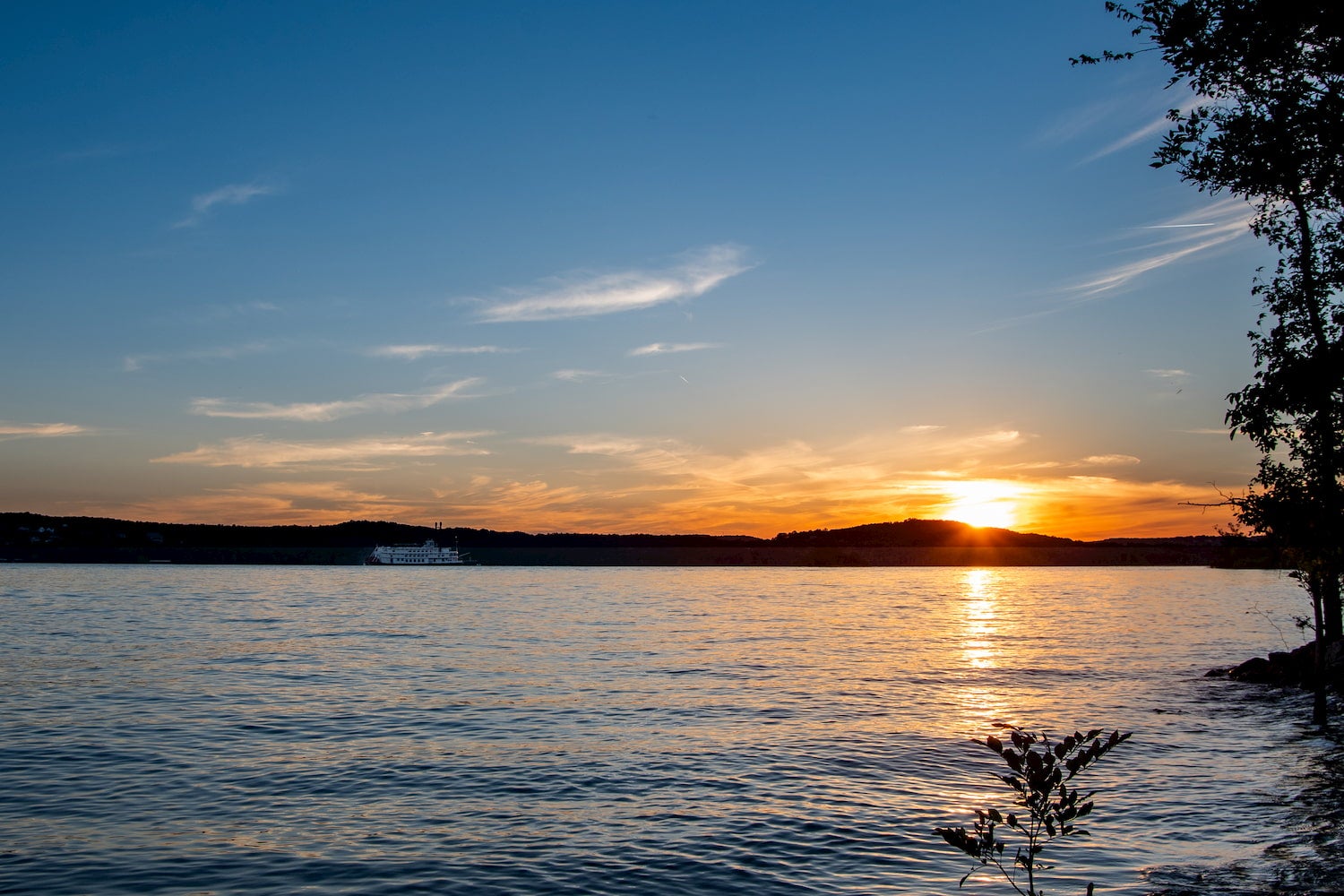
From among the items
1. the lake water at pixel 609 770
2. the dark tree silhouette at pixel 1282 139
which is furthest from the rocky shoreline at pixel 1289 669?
the dark tree silhouette at pixel 1282 139

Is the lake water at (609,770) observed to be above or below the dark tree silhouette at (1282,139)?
below

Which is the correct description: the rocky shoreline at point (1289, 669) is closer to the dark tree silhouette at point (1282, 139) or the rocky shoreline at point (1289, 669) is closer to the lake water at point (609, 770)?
the lake water at point (609, 770)

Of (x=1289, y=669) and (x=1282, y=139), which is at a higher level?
(x=1282, y=139)

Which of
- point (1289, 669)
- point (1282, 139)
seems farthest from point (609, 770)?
point (1289, 669)

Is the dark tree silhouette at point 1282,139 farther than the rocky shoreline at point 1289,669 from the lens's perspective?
No

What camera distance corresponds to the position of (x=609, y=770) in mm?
22641

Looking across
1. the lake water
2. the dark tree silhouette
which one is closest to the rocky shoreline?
the lake water

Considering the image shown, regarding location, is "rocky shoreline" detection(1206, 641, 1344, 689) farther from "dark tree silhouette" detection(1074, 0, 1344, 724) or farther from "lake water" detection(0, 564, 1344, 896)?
"dark tree silhouette" detection(1074, 0, 1344, 724)

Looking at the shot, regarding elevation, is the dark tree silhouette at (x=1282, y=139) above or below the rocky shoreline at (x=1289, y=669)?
above

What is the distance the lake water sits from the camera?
15.2 meters

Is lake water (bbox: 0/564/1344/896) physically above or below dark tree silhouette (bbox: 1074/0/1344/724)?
below

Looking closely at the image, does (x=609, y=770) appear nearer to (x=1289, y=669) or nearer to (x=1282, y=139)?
(x=1282, y=139)

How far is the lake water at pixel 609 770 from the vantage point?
15242 millimetres

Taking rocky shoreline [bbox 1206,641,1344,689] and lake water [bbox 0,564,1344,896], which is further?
rocky shoreline [bbox 1206,641,1344,689]
